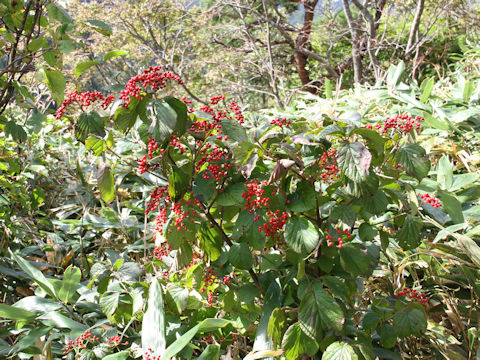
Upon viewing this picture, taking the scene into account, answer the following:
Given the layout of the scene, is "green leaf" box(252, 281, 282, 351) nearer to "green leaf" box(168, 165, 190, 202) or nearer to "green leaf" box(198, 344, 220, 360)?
A: "green leaf" box(198, 344, 220, 360)

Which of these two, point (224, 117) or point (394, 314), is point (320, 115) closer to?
point (224, 117)

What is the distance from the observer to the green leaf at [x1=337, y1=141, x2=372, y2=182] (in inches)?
36.0

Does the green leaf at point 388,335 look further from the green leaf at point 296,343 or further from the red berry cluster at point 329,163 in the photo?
the red berry cluster at point 329,163

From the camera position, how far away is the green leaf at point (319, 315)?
98cm

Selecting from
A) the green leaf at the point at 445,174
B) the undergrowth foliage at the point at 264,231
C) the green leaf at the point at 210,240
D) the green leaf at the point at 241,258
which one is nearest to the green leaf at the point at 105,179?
the undergrowth foliage at the point at 264,231

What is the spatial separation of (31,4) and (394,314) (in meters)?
1.73

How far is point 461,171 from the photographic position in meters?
2.10

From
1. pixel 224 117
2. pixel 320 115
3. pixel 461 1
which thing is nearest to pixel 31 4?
pixel 224 117

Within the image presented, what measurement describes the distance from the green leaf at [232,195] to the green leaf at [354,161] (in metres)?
0.27

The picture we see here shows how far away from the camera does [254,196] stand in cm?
106

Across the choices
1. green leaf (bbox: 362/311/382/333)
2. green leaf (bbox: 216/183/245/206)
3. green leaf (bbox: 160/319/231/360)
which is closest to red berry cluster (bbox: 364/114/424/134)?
green leaf (bbox: 216/183/245/206)

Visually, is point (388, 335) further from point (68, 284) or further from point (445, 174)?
point (68, 284)

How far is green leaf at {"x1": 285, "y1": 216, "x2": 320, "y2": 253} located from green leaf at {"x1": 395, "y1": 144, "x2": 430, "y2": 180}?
28 centimetres

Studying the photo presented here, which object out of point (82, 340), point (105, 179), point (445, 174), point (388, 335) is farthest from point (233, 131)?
point (445, 174)
